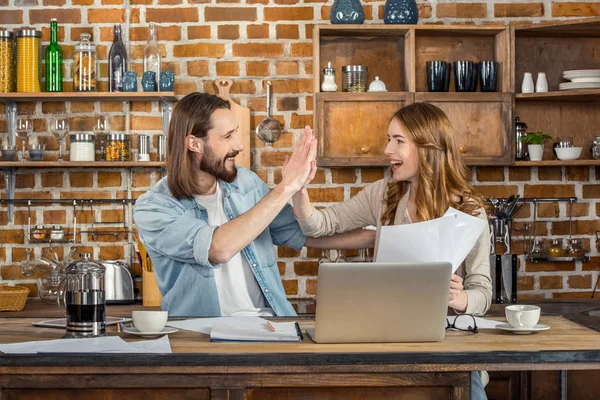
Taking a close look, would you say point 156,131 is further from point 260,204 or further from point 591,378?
point 591,378

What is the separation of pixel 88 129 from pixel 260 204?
1.67 meters

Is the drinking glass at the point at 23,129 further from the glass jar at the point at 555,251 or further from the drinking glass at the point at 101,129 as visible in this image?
the glass jar at the point at 555,251

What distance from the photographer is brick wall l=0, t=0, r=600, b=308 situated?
3.89 meters

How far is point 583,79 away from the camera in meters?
3.74

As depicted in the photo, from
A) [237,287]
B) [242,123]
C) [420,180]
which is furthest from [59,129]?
[420,180]

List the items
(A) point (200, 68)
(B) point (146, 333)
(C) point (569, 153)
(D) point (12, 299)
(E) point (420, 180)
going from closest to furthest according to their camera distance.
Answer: (B) point (146, 333)
(E) point (420, 180)
(D) point (12, 299)
(C) point (569, 153)
(A) point (200, 68)

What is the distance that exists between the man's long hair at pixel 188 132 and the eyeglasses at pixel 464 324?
40.7 inches

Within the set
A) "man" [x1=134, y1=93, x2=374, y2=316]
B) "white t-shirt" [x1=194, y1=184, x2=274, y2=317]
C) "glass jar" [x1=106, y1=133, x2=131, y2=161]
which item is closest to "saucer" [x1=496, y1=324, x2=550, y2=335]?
"man" [x1=134, y1=93, x2=374, y2=316]

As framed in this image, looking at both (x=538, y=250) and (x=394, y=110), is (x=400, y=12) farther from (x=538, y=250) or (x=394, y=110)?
(x=538, y=250)

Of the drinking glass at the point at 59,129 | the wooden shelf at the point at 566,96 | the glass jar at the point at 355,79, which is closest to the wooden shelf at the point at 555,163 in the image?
the wooden shelf at the point at 566,96

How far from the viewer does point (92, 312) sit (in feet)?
6.70

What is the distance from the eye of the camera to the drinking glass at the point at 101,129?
3807 mm

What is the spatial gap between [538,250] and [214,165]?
1.84 m

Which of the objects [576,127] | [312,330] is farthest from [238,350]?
[576,127]
